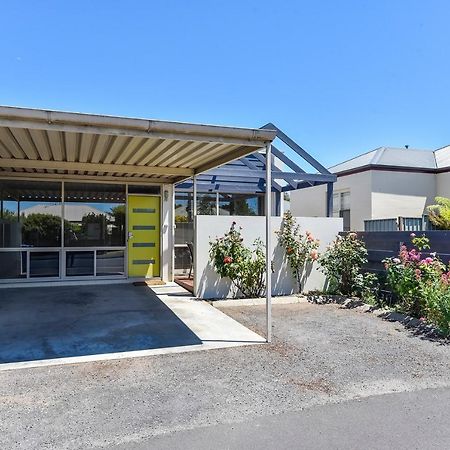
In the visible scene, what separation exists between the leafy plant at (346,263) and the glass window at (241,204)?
4.35m

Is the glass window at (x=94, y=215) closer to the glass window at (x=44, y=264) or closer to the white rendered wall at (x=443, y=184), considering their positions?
the glass window at (x=44, y=264)

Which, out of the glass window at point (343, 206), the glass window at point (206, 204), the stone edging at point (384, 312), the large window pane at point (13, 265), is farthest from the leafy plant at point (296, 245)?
the glass window at point (343, 206)

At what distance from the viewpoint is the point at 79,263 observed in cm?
998

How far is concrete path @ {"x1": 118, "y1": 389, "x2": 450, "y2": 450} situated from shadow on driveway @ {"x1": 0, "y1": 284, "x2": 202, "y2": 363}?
2175mm

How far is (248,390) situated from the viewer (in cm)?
386

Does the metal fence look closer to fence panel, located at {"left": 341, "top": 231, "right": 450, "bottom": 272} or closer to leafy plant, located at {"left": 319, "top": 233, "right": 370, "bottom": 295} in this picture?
fence panel, located at {"left": 341, "top": 231, "right": 450, "bottom": 272}

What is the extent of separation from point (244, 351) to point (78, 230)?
6298mm

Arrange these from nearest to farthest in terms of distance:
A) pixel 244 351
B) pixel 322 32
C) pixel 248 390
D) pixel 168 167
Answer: pixel 248 390 < pixel 244 351 < pixel 168 167 < pixel 322 32

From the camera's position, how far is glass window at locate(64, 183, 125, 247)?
9.85 metres

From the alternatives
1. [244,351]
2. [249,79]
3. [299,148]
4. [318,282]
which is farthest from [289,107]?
[244,351]

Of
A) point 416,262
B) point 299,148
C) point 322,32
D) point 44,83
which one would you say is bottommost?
point 416,262

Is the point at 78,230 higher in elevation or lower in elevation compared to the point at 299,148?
lower

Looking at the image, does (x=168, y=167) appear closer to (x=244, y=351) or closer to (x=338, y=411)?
(x=244, y=351)

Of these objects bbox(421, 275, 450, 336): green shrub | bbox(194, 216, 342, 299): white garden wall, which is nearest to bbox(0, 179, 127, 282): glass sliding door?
bbox(194, 216, 342, 299): white garden wall
